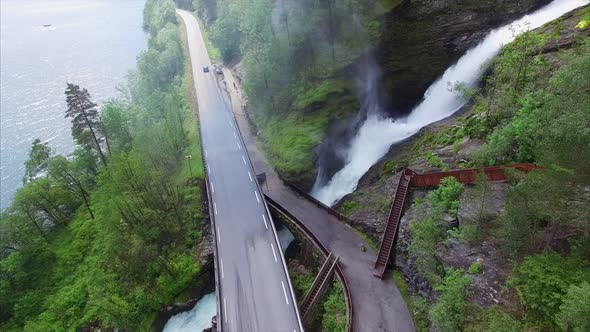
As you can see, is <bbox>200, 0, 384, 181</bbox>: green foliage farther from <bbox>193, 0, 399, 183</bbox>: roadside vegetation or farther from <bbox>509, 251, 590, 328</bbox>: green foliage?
<bbox>509, 251, 590, 328</bbox>: green foliage

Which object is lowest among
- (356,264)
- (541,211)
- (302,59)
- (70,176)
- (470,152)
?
(356,264)

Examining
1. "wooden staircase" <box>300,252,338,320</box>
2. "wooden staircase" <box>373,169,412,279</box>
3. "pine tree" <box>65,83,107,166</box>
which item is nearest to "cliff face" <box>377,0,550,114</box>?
"wooden staircase" <box>373,169,412,279</box>

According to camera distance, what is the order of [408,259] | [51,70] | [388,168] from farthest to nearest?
[51,70] → [388,168] → [408,259]

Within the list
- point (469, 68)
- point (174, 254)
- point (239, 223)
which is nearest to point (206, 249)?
point (174, 254)

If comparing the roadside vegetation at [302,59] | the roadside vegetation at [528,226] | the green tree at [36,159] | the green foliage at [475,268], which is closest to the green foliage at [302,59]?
the roadside vegetation at [302,59]

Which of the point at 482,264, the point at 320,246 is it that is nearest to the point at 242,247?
the point at 320,246

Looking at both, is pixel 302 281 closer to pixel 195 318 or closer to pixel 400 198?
pixel 195 318
